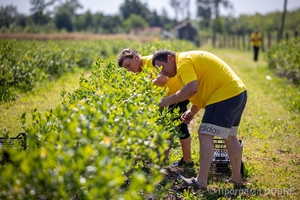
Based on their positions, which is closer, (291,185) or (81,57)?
(291,185)

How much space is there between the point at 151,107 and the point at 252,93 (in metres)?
8.98

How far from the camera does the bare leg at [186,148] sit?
5.45 metres

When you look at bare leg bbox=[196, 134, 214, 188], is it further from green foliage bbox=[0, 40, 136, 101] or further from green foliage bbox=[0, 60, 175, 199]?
green foliage bbox=[0, 40, 136, 101]

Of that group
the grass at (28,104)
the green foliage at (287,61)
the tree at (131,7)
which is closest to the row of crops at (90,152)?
the grass at (28,104)

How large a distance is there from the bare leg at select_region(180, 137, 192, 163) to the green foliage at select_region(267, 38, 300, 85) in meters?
8.55

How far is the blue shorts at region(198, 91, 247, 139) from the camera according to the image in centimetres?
436

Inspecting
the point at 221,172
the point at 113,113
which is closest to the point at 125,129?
the point at 113,113

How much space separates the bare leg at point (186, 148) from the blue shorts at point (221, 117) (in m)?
1.04

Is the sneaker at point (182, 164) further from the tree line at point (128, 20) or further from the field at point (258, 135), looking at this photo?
the tree line at point (128, 20)

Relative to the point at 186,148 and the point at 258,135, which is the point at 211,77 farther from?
the point at 258,135

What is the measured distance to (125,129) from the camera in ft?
10.3

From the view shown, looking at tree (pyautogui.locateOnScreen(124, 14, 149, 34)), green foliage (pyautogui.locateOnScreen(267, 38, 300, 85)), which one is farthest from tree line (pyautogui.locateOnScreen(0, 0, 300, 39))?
green foliage (pyautogui.locateOnScreen(267, 38, 300, 85))

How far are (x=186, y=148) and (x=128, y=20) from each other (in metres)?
65.9

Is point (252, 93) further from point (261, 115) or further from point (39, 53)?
point (39, 53)
